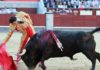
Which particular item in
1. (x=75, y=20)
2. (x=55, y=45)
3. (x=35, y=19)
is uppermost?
(x=55, y=45)

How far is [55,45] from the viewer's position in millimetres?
5617

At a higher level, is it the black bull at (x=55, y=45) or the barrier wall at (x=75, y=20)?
the black bull at (x=55, y=45)

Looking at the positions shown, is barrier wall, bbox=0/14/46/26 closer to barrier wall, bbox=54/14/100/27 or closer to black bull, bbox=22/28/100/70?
barrier wall, bbox=54/14/100/27

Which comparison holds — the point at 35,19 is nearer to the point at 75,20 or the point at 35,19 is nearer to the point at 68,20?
the point at 68,20

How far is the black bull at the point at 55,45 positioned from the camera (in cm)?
560

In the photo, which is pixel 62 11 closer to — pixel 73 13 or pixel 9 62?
pixel 73 13

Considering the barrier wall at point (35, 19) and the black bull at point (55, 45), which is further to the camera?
the barrier wall at point (35, 19)

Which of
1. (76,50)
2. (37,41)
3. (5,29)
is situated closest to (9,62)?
(37,41)

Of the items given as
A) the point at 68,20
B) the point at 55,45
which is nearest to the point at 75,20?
the point at 68,20

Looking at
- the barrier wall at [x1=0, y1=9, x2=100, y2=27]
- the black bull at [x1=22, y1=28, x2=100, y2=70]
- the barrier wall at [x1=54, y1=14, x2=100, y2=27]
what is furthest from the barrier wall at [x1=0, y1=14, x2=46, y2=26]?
the black bull at [x1=22, y1=28, x2=100, y2=70]

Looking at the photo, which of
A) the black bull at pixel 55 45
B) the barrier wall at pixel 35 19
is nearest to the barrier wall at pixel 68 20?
the barrier wall at pixel 35 19

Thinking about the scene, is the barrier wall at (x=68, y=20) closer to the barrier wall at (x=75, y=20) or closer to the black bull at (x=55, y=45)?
the barrier wall at (x=75, y=20)

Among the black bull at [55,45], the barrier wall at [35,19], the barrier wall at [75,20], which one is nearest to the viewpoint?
the black bull at [55,45]

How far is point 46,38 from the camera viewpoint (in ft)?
18.4
